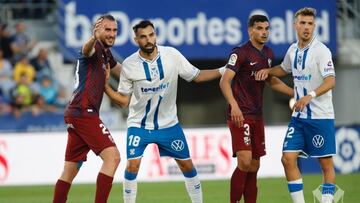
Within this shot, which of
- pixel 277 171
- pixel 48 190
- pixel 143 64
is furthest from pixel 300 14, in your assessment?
pixel 277 171

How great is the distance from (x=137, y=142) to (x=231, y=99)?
3.76 ft

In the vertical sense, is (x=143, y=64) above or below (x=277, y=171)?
above

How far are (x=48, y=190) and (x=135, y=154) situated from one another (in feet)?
17.8

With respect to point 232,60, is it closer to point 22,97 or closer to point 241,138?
point 241,138

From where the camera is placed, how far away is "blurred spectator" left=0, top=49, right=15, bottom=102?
2061 centimetres

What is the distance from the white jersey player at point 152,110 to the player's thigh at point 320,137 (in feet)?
4.43

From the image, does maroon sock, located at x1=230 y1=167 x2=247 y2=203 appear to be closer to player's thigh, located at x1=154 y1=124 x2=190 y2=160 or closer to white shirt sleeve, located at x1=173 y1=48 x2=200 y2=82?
player's thigh, located at x1=154 y1=124 x2=190 y2=160

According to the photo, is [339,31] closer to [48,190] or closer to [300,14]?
[48,190]

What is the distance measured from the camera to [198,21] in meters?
21.5

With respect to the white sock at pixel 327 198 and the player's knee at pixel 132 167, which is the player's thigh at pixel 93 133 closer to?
the player's knee at pixel 132 167

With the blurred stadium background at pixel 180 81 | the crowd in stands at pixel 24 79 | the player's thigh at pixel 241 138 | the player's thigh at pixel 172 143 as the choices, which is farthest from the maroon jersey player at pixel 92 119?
the crowd in stands at pixel 24 79

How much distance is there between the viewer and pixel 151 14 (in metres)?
21.3

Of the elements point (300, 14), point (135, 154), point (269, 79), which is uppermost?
point (300, 14)

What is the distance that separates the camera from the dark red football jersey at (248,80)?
1111 cm
